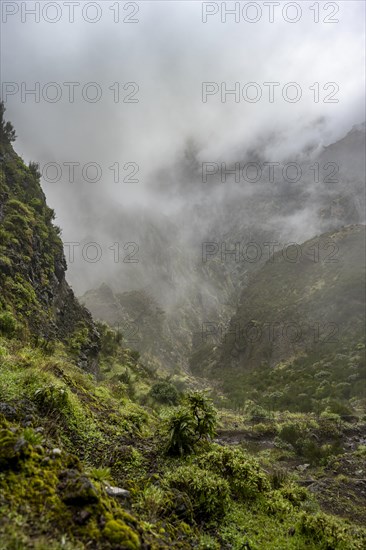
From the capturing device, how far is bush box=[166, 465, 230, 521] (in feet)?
19.1

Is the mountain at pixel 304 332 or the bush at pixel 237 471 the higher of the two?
the mountain at pixel 304 332

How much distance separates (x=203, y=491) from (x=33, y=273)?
18674 millimetres

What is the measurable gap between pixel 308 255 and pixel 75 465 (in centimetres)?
9315

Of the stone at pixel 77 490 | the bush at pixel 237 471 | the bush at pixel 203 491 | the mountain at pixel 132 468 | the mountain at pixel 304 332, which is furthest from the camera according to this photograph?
the mountain at pixel 304 332

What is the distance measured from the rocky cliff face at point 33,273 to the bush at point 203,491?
9810 millimetres

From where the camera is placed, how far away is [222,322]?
106m

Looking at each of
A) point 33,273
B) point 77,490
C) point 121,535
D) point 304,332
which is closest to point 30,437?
point 77,490

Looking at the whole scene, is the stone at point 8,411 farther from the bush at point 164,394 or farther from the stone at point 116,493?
the bush at point 164,394

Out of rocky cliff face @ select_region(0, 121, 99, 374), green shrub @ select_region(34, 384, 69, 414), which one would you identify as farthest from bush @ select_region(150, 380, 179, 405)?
green shrub @ select_region(34, 384, 69, 414)

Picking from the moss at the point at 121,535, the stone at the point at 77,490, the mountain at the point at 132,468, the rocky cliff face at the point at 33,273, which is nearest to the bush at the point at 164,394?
the mountain at the point at 132,468

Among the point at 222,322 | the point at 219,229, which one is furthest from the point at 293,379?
the point at 219,229

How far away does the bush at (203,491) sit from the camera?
582cm

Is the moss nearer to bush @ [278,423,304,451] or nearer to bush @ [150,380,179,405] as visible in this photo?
bush @ [278,423,304,451]

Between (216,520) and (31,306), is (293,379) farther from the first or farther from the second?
(216,520)
